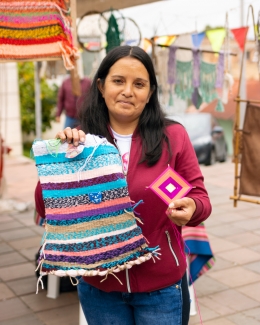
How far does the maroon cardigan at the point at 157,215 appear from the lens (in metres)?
1.86

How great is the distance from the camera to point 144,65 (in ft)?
6.29

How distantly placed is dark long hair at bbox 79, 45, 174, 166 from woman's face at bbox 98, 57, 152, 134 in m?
0.03

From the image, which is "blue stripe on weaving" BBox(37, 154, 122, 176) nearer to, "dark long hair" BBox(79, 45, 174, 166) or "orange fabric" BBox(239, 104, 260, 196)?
"dark long hair" BBox(79, 45, 174, 166)

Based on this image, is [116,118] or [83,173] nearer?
[83,173]

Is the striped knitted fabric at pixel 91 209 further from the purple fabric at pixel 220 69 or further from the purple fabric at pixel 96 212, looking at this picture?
the purple fabric at pixel 220 69

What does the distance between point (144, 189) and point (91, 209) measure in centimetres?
20

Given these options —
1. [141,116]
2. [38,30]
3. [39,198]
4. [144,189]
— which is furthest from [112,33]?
[144,189]

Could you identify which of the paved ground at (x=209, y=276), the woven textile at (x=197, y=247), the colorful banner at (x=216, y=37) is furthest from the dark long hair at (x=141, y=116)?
the colorful banner at (x=216, y=37)

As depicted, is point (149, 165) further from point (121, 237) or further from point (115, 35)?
point (115, 35)

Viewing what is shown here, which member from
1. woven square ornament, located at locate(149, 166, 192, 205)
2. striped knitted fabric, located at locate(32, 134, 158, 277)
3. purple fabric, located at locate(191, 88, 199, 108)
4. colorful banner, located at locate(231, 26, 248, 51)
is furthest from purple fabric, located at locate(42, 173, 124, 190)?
purple fabric, located at locate(191, 88, 199, 108)

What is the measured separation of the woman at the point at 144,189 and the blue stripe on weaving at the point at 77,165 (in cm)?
8

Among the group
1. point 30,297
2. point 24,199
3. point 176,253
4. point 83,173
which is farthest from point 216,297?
point 24,199

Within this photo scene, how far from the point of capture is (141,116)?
1991mm

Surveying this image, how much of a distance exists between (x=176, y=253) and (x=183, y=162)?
34 centimetres
